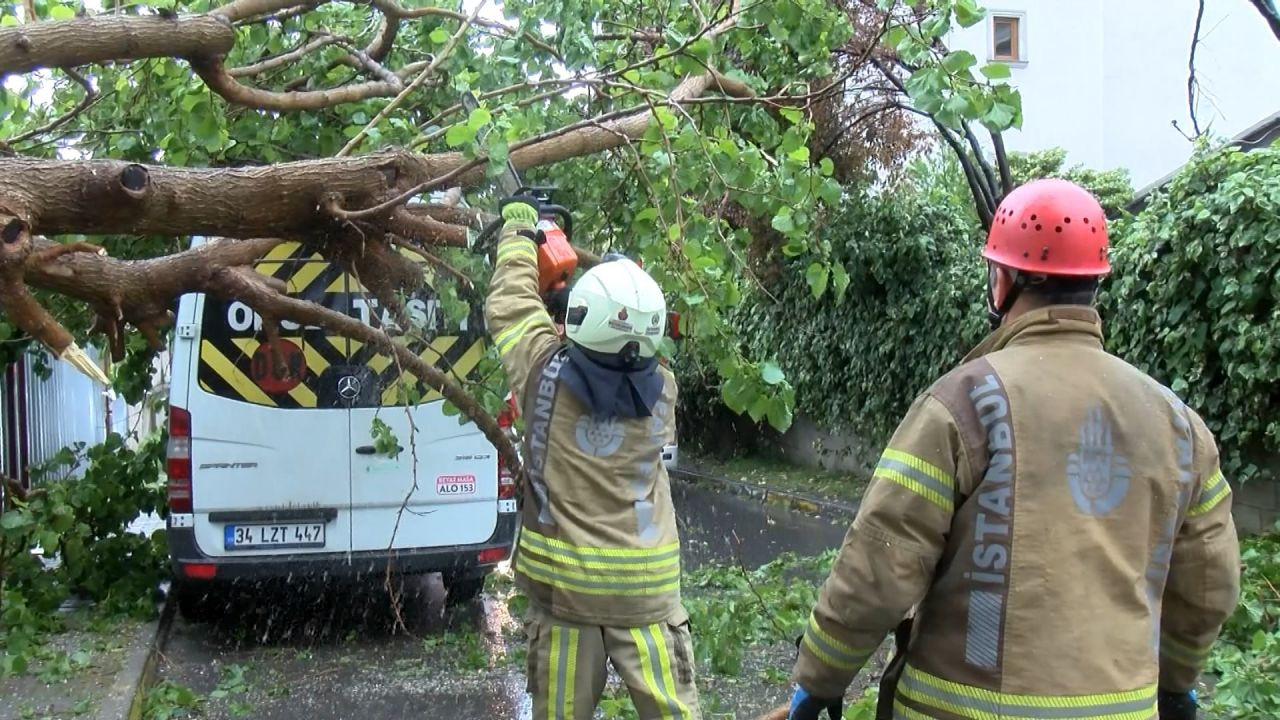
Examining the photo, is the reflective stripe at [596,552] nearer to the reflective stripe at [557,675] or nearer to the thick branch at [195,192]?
the reflective stripe at [557,675]

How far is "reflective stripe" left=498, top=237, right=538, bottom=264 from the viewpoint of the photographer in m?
3.64

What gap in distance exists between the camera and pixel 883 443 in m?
13.4

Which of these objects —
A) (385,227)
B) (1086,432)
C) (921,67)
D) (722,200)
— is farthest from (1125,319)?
(1086,432)

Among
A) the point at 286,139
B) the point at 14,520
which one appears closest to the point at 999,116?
the point at 286,139

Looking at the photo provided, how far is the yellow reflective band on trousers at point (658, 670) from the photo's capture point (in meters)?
3.50

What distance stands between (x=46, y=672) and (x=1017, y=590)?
17.0 ft

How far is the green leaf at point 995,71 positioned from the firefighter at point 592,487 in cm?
133

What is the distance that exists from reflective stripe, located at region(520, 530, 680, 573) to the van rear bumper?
3509mm

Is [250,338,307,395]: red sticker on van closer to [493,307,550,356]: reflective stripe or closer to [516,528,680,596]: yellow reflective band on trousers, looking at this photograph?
[493,307,550,356]: reflective stripe

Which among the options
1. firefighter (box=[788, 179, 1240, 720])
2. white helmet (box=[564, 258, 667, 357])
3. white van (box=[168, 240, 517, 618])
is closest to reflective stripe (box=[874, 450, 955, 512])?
firefighter (box=[788, 179, 1240, 720])

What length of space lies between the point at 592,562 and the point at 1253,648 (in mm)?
2999

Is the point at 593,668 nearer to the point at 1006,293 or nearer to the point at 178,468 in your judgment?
the point at 1006,293

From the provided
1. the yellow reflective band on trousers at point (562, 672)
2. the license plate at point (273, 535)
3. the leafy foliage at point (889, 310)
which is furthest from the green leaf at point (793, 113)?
the leafy foliage at point (889, 310)

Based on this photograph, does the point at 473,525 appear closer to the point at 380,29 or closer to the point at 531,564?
the point at 380,29
